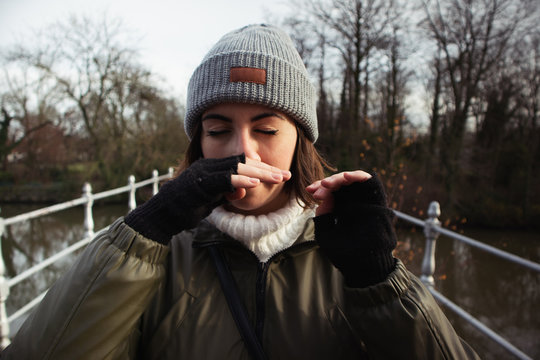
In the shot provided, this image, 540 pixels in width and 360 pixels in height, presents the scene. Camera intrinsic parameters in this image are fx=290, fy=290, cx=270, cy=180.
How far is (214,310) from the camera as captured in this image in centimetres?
102

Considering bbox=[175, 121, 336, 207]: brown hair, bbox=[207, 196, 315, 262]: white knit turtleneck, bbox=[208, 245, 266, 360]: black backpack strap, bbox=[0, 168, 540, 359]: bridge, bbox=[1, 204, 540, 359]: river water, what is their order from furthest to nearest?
bbox=[1, 204, 540, 359]: river water
bbox=[0, 168, 540, 359]: bridge
bbox=[175, 121, 336, 207]: brown hair
bbox=[207, 196, 315, 262]: white knit turtleneck
bbox=[208, 245, 266, 360]: black backpack strap

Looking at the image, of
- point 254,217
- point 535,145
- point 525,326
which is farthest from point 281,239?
point 535,145

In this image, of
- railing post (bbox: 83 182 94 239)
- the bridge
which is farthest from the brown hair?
railing post (bbox: 83 182 94 239)

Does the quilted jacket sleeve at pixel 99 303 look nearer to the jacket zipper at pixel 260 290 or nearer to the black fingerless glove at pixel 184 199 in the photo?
the black fingerless glove at pixel 184 199

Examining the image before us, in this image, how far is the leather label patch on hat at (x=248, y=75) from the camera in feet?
3.82

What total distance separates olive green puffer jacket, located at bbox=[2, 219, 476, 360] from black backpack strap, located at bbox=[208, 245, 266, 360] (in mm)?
28

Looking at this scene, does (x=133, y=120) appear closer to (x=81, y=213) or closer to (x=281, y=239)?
(x=81, y=213)

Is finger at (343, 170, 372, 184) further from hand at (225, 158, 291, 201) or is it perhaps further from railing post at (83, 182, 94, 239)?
railing post at (83, 182, 94, 239)

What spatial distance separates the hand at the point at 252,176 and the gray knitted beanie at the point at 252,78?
294 mm

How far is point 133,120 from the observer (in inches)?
576

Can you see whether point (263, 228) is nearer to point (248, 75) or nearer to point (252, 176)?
point (252, 176)

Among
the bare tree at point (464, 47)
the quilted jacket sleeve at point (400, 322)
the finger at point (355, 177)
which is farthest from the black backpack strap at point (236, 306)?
the bare tree at point (464, 47)

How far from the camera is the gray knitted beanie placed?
1.16 meters

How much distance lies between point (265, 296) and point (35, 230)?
1346cm
